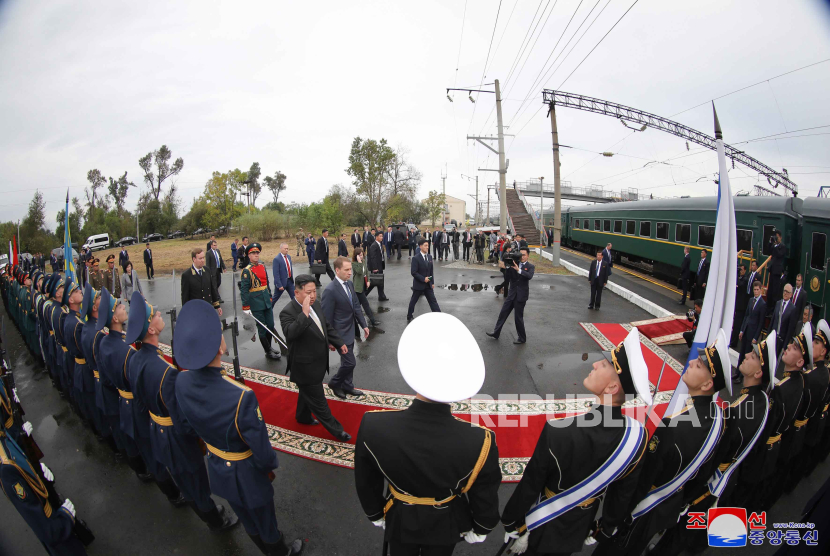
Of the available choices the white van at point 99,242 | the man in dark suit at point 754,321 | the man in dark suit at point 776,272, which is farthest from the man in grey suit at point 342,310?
the white van at point 99,242

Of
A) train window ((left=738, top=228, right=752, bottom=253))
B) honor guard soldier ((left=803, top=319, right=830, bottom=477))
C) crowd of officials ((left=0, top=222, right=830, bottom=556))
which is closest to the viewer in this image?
crowd of officials ((left=0, top=222, right=830, bottom=556))

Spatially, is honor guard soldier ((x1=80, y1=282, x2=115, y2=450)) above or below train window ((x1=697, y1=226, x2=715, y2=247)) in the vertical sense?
below

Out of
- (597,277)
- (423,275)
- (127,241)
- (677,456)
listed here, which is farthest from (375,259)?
(127,241)

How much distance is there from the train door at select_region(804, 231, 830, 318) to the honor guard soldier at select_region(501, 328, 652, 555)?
10.4m

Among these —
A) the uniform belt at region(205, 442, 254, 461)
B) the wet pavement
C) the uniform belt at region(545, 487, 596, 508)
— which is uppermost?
the uniform belt at region(205, 442, 254, 461)

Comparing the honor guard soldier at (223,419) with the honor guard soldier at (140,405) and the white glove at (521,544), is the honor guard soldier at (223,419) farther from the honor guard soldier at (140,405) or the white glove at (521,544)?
the white glove at (521,544)

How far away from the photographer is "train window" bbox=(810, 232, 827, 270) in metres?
8.75

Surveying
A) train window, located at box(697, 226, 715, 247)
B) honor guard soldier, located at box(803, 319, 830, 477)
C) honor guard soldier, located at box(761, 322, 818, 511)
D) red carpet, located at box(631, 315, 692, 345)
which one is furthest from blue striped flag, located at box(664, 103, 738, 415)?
train window, located at box(697, 226, 715, 247)

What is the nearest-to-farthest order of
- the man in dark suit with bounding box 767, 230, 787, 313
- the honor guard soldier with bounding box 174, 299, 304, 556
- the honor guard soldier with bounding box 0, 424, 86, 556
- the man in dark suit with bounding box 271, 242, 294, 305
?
1. the honor guard soldier with bounding box 0, 424, 86, 556
2. the honor guard soldier with bounding box 174, 299, 304, 556
3. the man in dark suit with bounding box 271, 242, 294, 305
4. the man in dark suit with bounding box 767, 230, 787, 313

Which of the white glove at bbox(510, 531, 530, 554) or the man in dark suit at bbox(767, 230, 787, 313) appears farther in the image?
the man in dark suit at bbox(767, 230, 787, 313)

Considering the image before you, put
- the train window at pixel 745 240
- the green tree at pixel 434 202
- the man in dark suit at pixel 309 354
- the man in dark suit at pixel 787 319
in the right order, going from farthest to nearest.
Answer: the green tree at pixel 434 202, the train window at pixel 745 240, the man in dark suit at pixel 787 319, the man in dark suit at pixel 309 354

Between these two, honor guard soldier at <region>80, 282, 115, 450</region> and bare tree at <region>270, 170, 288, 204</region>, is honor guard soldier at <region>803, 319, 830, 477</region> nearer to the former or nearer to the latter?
honor guard soldier at <region>80, 282, 115, 450</region>

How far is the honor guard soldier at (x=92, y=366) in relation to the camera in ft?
11.8

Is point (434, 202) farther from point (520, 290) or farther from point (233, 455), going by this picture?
point (233, 455)
